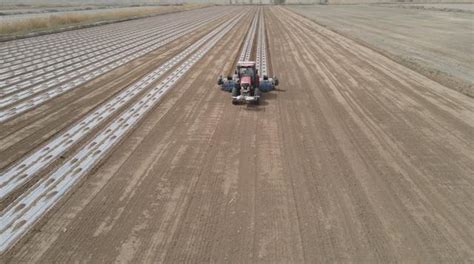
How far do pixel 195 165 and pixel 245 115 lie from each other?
11.4 feet

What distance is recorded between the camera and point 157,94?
41.2 ft

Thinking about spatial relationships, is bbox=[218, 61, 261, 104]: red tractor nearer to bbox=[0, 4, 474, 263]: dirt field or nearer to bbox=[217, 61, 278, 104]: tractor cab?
bbox=[217, 61, 278, 104]: tractor cab

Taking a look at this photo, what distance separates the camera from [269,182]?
6.89 meters

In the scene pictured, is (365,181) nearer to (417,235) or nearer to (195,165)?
(417,235)

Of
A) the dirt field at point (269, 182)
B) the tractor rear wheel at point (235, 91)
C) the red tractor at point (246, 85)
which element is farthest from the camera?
the tractor rear wheel at point (235, 91)

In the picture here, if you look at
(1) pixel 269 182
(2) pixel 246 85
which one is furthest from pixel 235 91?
(1) pixel 269 182

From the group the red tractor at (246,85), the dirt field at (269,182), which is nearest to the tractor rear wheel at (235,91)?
the red tractor at (246,85)

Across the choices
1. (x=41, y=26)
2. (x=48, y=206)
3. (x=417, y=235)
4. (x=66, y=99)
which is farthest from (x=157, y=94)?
(x=41, y=26)

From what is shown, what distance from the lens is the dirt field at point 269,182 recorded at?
17.0 feet

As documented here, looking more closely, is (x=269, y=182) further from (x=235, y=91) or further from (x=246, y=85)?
(x=235, y=91)

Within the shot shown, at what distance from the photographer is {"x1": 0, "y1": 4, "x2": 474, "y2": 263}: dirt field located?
5.18 metres

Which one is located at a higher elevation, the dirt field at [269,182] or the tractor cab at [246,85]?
the tractor cab at [246,85]

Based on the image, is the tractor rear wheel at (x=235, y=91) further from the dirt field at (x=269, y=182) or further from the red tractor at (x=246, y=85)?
the dirt field at (x=269, y=182)

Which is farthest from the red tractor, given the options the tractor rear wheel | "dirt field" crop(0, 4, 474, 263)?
"dirt field" crop(0, 4, 474, 263)
